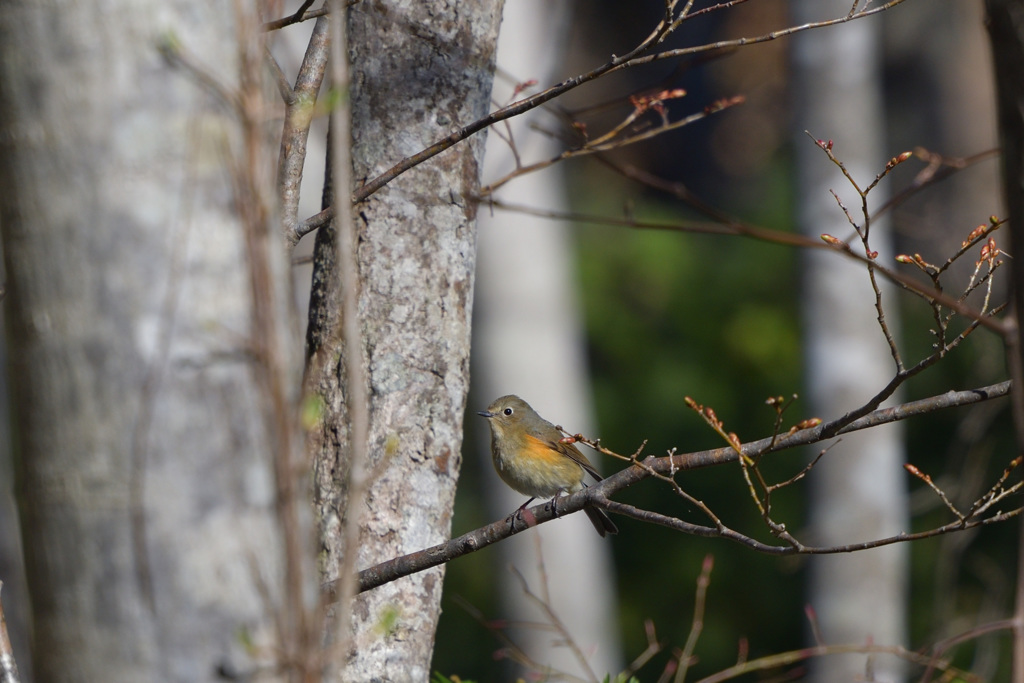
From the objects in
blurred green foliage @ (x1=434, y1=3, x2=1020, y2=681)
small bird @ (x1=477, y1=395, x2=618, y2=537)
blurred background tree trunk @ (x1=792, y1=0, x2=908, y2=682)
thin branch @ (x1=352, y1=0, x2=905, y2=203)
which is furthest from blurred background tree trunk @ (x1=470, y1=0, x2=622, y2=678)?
thin branch @ (x1=352, y1=0, x2=905, y2=203)

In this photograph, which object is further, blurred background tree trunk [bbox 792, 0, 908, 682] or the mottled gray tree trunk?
blurred background tree trunk [bbox 792, 0, 908, 682]

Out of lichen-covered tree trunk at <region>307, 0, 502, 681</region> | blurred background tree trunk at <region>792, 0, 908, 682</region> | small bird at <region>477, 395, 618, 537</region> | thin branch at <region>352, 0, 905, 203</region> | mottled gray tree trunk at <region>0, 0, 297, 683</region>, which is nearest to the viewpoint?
mottled gray tree trunk at <region>0, 0, 297, 683</region>

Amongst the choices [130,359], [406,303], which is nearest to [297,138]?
[406,303]

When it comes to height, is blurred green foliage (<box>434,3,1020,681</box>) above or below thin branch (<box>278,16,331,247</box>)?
below

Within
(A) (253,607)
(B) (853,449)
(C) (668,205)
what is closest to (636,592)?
(B) (853,449)

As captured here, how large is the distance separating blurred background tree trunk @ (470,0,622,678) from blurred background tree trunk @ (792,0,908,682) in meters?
1.90

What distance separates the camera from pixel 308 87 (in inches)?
99.1

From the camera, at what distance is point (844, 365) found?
602 centimetres

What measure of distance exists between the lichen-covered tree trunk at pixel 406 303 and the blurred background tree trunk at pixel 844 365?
12.3ft

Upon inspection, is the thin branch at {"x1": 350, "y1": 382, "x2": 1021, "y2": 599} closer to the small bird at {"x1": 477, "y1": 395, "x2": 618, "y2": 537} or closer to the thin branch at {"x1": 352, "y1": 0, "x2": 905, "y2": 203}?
the thin branch at {"x1": 352, "y1": 0, "x2": 905, "y2": 203}

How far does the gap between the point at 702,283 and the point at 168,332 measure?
8881 mm

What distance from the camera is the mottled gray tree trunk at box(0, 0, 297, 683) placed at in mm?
1229

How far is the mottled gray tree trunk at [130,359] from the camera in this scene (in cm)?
123

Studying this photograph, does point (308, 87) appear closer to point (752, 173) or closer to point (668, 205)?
point (668, 205)
